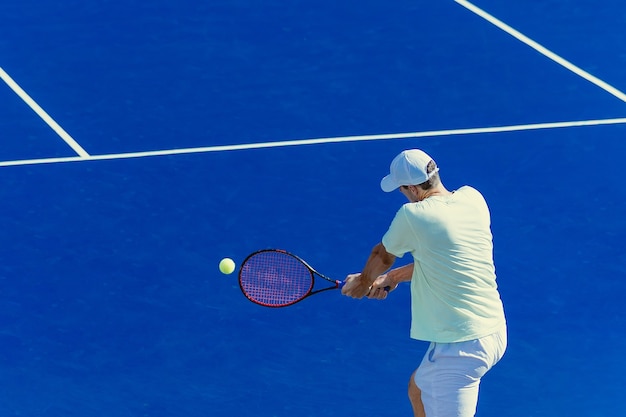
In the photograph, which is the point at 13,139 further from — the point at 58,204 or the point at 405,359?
the point at 405,359

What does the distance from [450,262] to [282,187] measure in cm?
202

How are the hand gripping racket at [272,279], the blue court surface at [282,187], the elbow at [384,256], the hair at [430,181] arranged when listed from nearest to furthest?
the hair at [430,181] → the elbow at [384,256] → the hand gripping racket at [272,279] → the blue court surface at [282,187]

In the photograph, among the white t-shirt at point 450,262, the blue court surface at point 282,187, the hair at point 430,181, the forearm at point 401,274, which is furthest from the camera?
the blue court surface at point 282,187

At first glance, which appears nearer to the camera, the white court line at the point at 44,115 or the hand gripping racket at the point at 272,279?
the hand gripping racket at the point at 272,279

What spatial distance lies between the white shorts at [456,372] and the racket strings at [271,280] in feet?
3.96

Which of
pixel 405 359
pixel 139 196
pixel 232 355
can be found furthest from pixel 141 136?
pixel 405 359

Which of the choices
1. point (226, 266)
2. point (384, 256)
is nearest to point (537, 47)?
point (384, 256)

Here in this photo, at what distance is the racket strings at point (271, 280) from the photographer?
7.12 meters

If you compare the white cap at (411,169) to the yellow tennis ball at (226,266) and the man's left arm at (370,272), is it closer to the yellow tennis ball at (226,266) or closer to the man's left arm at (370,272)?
the man's left arm at (370,272)

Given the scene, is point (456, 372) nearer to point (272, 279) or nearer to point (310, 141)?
point (272, 279)

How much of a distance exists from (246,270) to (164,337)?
3.02ft

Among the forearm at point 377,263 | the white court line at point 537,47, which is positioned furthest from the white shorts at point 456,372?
the white court line at point 537,47

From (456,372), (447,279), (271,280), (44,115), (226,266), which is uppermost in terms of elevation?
(44,115)

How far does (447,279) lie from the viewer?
5973 mm
